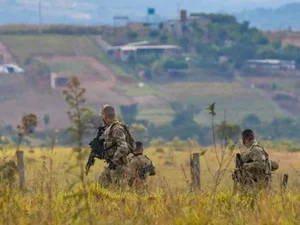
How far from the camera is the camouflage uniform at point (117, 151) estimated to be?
1317 cm

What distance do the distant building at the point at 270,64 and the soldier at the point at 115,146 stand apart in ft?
473

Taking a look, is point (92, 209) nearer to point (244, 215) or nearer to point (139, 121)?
point (244, 215)

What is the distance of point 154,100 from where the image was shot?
137 metres

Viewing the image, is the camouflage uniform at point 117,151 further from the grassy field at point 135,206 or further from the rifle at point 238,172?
the rifle at point 238,172

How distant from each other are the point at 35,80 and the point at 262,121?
32.1 meters

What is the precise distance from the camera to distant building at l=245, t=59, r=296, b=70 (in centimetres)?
15738

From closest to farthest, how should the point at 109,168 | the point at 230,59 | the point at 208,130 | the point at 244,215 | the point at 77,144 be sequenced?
the point at 77,144
the point at 244,215
the point at 109,168
the point at 208,130
the point at 230,59

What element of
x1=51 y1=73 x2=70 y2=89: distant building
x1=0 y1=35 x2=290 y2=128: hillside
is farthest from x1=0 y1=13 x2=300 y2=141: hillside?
x1=51 y1=73 x2=70 y2=89: distant building

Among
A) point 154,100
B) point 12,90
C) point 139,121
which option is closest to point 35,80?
point 12,90

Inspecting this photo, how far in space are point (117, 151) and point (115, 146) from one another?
12 cm

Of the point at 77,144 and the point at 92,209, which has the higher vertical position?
the point at 77,144

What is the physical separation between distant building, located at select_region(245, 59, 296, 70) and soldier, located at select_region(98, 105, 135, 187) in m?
144

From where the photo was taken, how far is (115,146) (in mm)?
13281

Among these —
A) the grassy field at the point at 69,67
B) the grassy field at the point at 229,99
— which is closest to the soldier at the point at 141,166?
the grassy field at the point at 229,99
